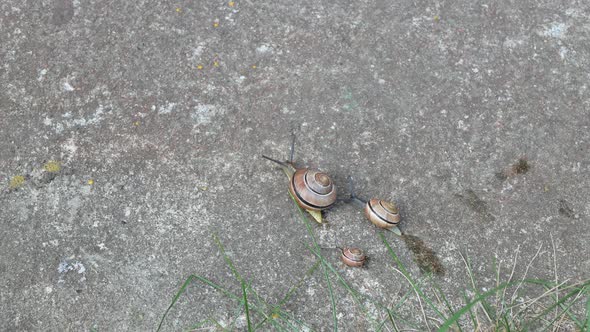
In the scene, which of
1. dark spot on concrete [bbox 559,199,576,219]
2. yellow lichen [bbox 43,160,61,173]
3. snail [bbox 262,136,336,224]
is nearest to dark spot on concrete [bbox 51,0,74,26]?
yellow lichen [bbox 43,160,61,173]

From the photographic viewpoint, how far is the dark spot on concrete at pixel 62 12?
2611 millimetres

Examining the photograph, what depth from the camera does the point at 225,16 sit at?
106 inches

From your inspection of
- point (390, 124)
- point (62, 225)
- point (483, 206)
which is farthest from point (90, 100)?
point (483, 206)

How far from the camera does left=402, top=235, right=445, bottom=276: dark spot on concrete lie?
6.88 ft

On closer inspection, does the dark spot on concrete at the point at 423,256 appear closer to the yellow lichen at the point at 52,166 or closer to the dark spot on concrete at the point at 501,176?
the dark spot on concrete at the point at 501,176

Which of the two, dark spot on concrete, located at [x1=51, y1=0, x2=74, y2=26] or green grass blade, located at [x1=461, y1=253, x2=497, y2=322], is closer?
green grass blade, located at [x1=461, y1=253, x2=497, y2=322]

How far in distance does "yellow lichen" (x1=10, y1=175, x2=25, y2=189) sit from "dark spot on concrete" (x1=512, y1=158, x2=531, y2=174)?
1742 mm

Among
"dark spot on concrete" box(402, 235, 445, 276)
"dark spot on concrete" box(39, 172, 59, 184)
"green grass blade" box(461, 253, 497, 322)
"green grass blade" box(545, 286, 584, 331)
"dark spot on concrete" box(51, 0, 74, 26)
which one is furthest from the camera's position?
"dark spot on concrete" box(51, 0, 74, 26)

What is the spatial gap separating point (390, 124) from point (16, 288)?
141 centimetres

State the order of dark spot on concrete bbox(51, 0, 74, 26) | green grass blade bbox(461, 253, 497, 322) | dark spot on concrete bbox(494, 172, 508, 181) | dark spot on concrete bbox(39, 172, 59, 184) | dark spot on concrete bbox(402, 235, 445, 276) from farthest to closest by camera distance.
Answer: dark spot on concrete bbox(51, 0, 74, 26) → dark spot on concrete bbox(494, 172, 508, 181) → dark spot on concrete bbox(39, 172, 59, 184) → dark spot on concrete bbox(402, 235, 445, 276) → green grass blade bbox(461, 253, 497, 322)

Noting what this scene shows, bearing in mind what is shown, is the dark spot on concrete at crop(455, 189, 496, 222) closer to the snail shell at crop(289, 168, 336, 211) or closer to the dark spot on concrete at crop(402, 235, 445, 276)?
the dark spot on concrete at crop(402, 235, 445, 276)

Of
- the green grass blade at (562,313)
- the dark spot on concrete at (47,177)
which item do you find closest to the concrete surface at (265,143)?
the dark spot on concrete at (47,177)

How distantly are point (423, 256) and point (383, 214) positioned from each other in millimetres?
193

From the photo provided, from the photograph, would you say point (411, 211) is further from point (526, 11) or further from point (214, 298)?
point (526, 11)
